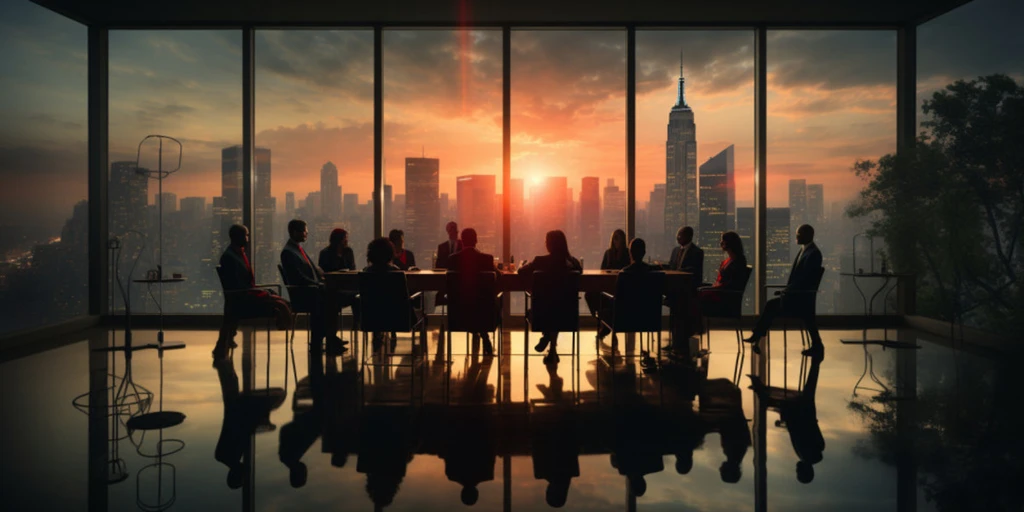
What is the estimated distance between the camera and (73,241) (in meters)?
7.89

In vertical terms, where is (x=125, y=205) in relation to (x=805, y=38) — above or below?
below

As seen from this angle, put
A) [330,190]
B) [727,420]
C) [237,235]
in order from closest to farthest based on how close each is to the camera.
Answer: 1. [727,420]
2. [237,235]
3. [330,190]

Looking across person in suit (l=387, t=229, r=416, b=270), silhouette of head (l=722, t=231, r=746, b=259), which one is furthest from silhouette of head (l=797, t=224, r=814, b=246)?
person in suit (l=387, t=229, r=416, b=270)

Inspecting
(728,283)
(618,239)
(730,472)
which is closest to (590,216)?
(618,239)

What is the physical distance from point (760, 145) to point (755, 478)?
21.2 feet

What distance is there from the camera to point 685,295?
585 centimetres

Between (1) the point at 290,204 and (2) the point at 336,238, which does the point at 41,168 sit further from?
(2) the point at 336,238

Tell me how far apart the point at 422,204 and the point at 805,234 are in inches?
191

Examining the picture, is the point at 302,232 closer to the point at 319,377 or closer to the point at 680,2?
the point at 319,377

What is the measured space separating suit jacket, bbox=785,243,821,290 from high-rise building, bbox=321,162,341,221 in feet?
19.6

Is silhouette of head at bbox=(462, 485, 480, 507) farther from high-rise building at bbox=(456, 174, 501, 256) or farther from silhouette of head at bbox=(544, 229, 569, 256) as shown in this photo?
high-rise building at bbox=(456, 174, 501, 256)

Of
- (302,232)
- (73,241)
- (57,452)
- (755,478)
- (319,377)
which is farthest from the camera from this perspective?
(73,241)

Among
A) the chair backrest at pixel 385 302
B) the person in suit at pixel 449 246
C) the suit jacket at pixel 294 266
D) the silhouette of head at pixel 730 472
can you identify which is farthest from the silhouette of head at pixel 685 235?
the suit jacket at pixel 294 266

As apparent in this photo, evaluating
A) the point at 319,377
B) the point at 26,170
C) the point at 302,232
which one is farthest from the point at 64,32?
the point at 319,377
